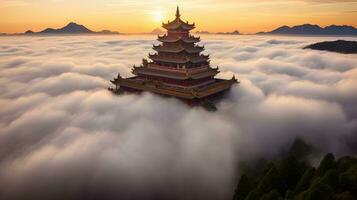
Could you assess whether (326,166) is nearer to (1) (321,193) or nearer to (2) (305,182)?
(2) (305,182)

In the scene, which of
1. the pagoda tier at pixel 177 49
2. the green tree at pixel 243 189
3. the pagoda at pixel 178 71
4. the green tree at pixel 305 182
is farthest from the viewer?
the pagoda tier at pixel 177 49

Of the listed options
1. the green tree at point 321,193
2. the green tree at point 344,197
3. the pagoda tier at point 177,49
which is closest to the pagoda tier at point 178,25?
the pagoda tier at point 177,49

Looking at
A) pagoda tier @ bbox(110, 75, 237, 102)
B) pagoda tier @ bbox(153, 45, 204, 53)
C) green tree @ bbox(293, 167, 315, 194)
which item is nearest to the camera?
green tree @ bbox(293, 167, 315, 194)

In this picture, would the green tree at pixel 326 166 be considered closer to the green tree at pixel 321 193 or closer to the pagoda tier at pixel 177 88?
the green tree at pixel 321 193

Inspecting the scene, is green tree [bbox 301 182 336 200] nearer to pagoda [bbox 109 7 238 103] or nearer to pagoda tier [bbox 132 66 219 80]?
pagoda [bbox 109 7 238 103]

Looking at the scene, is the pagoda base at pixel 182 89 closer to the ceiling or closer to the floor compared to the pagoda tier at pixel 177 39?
closer to the floor

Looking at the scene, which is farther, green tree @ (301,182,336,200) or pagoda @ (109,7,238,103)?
pagoda @ (109,7,238,103)

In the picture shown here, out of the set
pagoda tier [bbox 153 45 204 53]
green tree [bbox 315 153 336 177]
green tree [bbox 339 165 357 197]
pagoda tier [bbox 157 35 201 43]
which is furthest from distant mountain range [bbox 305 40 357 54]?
green tree [bbox 339 165 357 197]
